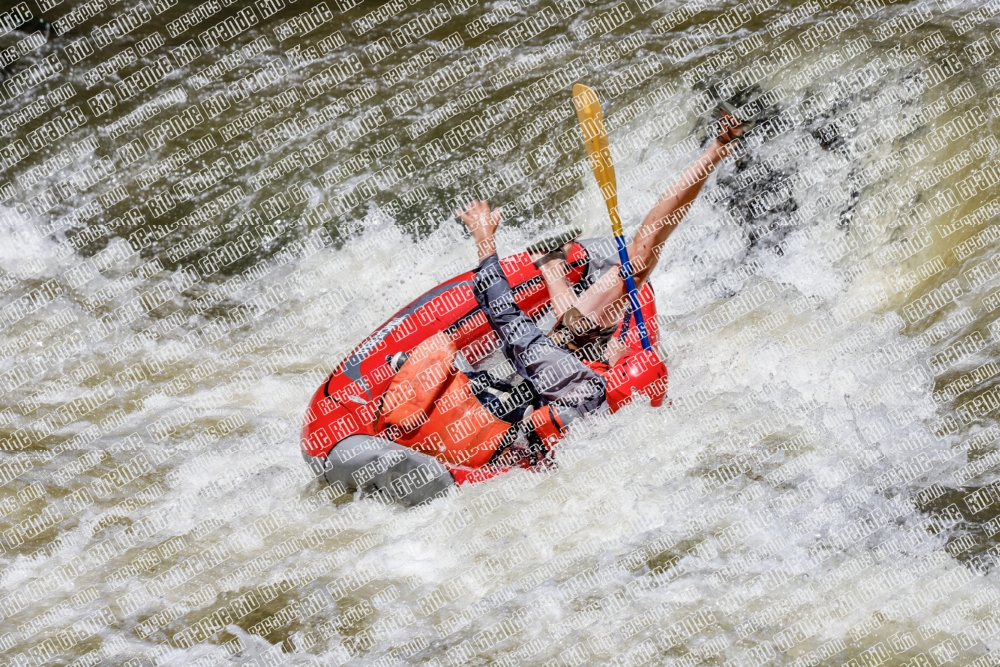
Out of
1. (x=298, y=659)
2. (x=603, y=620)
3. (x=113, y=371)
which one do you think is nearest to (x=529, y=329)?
(x=603, y=620)

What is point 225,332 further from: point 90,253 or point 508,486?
point 508,486

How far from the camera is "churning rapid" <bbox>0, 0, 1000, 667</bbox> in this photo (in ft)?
13.2

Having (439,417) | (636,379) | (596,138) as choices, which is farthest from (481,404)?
(596,138)

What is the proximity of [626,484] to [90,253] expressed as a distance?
3.63 metres

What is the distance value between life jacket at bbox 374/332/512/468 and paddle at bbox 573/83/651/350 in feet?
2.65

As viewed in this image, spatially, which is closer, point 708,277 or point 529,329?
point 529,329

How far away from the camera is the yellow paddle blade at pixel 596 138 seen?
3.28 meters

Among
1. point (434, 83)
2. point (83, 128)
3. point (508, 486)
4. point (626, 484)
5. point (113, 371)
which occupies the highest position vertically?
point (83, 128)

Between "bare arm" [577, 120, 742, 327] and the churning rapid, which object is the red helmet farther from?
the churning rapid

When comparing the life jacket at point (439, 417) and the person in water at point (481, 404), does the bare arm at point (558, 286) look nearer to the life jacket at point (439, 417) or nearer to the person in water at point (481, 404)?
the person in water at point (481, 404)

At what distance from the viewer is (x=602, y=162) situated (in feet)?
11.2

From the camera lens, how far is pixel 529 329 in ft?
11.1

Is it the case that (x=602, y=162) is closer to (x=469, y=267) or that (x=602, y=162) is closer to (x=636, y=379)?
(x=636, y=379)

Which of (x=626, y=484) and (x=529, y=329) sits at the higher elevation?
(x=529, y=329)
